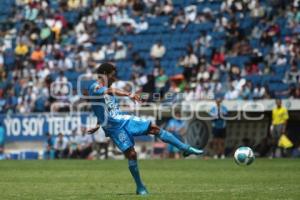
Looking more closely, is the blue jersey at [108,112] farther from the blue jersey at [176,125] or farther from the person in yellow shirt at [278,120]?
the blue jersey at [176,125]

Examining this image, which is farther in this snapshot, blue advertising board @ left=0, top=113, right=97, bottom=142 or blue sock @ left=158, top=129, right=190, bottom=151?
blue advertising board @ left=0, top=113, right=97, bottom=142

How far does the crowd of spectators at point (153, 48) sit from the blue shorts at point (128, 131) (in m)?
16.4

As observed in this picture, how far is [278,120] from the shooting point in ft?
97.8

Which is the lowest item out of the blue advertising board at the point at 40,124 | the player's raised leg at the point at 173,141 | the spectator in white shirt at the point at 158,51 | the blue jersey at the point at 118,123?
the blue advertising board at the point at 40,124

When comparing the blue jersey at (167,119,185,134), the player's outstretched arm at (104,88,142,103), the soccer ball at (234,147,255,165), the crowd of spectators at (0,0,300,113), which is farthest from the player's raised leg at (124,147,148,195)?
the blue jersey at (167,119,185,134)

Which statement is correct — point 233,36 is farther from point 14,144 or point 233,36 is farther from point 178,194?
point 178,194

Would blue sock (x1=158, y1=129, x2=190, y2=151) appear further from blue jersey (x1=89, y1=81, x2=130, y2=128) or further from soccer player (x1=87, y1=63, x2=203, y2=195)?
blue jersey (x1=89, y1=81, x2=130, y2=128)

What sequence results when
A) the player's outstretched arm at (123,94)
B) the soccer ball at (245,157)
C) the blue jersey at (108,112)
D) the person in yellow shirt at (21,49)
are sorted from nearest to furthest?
1. the player's outstretched arm at (123,94)
2. the blue jersey at (108,112)
3. the soccer ball at (245,157)
4. the person in yellow shirt at (21,49)

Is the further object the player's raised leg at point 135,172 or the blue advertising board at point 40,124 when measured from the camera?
the blue advertising board at point 40,124

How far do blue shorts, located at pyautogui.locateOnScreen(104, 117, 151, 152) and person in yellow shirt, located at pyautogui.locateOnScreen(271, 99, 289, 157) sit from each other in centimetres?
1544

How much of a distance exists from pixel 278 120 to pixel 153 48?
9.11 metres

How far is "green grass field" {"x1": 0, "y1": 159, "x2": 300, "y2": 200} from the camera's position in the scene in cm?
1412

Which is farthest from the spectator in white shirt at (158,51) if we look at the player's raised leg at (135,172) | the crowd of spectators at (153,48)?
the player's raised leg at (135,172)

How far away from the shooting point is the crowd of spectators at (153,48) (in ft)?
108
